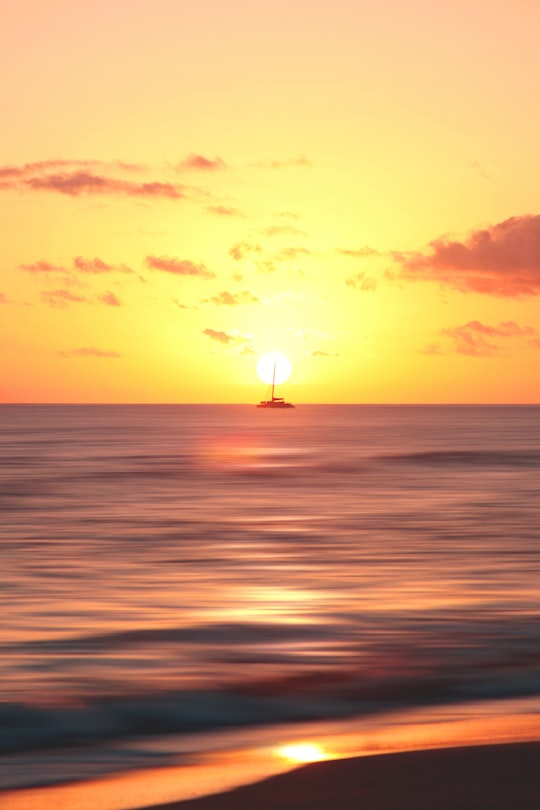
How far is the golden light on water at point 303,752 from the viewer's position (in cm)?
819

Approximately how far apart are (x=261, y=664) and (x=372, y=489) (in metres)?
30.3

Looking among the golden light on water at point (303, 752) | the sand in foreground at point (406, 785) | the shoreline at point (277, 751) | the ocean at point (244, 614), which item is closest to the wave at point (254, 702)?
the ocean at point (244, 614)

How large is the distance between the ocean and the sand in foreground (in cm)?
147

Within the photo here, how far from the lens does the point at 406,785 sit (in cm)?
723

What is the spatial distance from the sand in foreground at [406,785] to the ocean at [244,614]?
147 centimetres

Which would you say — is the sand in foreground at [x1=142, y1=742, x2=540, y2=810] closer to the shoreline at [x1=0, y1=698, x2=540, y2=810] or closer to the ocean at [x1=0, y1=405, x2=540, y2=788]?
the shoreline at [x1=0, y1=698, x2=540, y2=810]

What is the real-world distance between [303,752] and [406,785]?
4.57ft

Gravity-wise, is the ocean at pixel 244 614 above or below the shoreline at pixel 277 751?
above

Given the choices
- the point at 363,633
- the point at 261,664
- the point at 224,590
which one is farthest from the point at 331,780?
the point at 224,590

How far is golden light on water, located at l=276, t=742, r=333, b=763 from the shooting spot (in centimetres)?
819

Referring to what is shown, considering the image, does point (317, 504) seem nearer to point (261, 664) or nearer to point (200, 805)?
point (261, 664)

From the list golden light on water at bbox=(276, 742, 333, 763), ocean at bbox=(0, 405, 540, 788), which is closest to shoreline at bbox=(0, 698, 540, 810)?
golden light on water at bbox=(276, 742, 333, 763)

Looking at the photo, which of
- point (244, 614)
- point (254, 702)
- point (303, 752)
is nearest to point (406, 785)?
point (303, 752)

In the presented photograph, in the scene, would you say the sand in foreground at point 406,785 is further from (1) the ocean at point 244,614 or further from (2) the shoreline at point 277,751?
(1) the ocean at point 244,614
